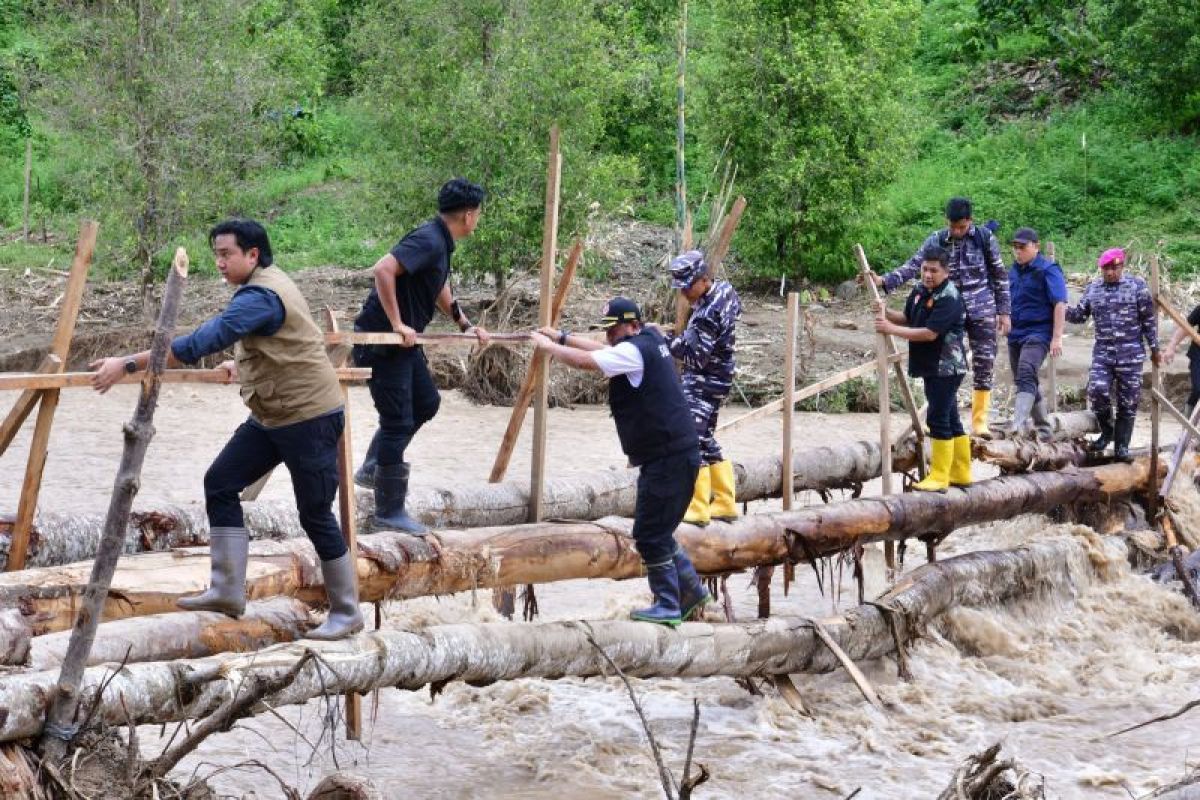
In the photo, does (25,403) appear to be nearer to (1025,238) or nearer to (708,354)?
(708,354)

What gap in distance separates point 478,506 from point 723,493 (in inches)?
56.0

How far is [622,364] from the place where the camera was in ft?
23.6

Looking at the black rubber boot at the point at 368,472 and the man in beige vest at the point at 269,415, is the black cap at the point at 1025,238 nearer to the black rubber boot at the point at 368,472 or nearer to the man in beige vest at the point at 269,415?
the black rubber boot at the point at 368,472

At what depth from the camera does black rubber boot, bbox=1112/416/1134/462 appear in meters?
12.4

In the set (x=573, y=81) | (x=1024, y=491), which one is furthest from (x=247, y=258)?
(x=573, y=81)

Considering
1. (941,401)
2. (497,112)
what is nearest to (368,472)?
(941,401)

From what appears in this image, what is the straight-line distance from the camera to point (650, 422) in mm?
7344

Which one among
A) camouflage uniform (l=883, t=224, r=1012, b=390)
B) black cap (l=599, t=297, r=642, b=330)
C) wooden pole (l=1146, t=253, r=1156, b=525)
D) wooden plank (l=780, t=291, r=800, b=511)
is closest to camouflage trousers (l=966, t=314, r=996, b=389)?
camouflage uniform (l=883, t=224, r=1012, b=390)

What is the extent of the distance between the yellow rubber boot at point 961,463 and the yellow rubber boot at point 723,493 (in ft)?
7.07

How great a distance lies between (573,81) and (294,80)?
417cm

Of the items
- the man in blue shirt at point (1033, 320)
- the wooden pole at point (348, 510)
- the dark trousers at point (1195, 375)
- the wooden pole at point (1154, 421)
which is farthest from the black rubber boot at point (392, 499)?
the dark trousers at point (1195, 375)

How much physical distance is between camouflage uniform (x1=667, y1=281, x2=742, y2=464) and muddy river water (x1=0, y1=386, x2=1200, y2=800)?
158 centimetres

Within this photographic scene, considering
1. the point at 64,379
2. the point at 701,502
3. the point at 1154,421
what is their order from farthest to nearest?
the point at 1154,421, the point at 701,502, the point at 64,379

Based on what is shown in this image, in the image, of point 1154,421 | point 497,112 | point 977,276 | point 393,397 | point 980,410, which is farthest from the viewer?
point 497,112
